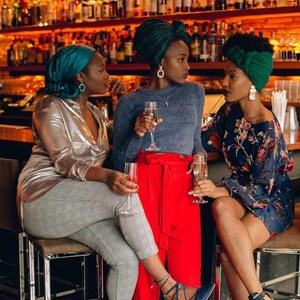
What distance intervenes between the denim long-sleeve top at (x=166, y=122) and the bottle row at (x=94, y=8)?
267 cm

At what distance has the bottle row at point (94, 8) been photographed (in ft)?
20.6

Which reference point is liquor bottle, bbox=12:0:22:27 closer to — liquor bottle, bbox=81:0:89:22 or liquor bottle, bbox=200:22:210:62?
liquor bottle, bbox=81:0:89:22

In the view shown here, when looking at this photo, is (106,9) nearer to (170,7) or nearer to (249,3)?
(170,7)

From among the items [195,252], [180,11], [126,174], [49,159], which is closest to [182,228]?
[195,252]

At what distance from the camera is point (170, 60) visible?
11.4 feet

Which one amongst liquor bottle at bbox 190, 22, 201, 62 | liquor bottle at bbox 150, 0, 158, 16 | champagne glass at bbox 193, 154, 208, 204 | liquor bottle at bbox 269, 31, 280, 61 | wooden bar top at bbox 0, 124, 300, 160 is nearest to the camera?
champagne glass at bbox 193, 154, 208, 204

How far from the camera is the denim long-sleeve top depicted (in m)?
3.41

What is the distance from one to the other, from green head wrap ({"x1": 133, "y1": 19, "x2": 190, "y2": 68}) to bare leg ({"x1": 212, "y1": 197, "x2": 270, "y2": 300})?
73cm

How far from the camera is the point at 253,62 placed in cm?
346

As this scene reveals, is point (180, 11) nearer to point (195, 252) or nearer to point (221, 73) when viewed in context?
point (221, 73)

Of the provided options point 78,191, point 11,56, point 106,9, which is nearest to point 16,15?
point 11,56

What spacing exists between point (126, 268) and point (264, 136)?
0.85 m

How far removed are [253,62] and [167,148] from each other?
563 mm

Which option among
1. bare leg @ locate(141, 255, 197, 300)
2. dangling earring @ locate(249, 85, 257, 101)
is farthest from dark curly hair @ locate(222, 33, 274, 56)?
bare leg @ locate(141, 255, 197, 300)
